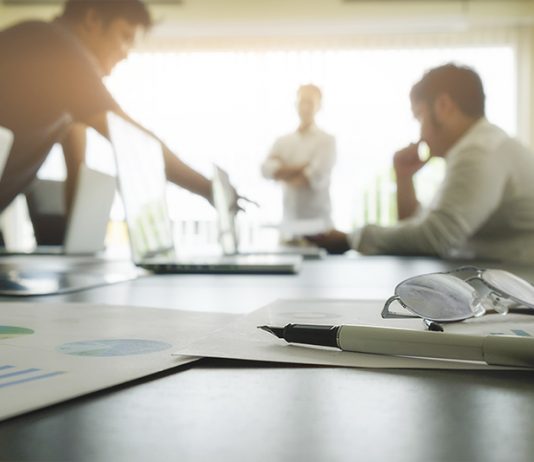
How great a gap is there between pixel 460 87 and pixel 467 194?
15.9 inches

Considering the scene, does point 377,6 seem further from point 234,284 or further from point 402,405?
point 402,405

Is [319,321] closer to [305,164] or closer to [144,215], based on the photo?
[144,215]

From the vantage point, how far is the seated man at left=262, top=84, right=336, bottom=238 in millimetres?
4426

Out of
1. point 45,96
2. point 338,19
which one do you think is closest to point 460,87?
point 45,96

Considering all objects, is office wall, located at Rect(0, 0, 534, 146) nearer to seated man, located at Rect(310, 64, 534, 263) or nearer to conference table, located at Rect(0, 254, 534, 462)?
seated man, located at Rect(310, 64, 534, 263)

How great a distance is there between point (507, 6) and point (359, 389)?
5506 millimetres

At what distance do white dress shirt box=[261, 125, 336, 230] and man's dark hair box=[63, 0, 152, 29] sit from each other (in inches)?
88.4

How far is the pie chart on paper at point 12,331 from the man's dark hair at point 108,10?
172 centimetres

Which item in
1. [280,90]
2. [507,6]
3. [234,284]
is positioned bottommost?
[234,284]

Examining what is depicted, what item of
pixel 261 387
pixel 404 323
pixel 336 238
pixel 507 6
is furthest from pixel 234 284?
pixel 507 6

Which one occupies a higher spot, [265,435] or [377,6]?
[377,6]

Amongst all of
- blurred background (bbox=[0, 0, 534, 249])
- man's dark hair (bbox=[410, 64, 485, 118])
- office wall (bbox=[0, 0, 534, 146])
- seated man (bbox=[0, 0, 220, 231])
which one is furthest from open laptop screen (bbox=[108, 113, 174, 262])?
office wall (bbox=[0, 0, 534, 146])

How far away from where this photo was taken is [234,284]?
35.6 inches

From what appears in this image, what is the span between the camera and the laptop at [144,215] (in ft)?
3.56
